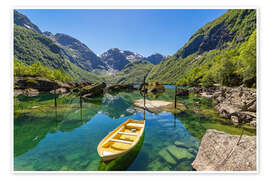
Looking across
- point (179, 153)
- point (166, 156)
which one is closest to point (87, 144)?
point (166, 156)

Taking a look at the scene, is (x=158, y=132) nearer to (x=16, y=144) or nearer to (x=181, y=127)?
(x=181, y=127)

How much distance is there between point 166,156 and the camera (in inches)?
449

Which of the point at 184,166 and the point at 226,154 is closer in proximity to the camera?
the point at 226,154

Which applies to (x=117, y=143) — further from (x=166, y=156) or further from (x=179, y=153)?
(x=179, y=153)

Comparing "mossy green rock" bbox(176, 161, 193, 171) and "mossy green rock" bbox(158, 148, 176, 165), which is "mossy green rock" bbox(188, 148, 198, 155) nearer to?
"mossy green rock" bbox(176, 161, 193, 171)

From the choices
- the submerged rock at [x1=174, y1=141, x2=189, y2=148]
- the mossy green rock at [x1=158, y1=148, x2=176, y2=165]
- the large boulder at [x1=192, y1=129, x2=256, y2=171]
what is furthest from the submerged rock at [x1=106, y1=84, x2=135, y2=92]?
the large boulder at [x1=192, y1=129, x2=256, y2=171]

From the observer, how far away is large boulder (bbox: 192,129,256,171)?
707cm

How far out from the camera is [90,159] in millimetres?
10859

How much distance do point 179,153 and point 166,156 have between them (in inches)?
66.3

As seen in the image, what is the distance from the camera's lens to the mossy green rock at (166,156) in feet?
34.6

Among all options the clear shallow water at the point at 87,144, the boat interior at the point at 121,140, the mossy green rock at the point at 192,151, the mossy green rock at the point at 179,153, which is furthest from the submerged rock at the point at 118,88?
the mossy green rock at the point at 192,151

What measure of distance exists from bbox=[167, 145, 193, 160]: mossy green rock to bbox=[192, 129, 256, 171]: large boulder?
5.26 feet

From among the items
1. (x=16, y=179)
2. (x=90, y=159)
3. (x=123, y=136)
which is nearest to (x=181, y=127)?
(x=123, y=136)

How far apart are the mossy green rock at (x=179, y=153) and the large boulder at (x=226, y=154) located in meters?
1.60
